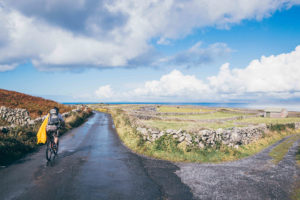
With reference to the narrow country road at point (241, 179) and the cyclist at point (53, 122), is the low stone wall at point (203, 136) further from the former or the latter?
the cyclist at point (53, 122)

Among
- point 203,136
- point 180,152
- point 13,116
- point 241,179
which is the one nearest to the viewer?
point 241,179

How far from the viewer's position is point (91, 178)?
7625 mm

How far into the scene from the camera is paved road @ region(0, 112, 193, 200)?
6.24 meters

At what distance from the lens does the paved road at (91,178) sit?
6242 millimetres

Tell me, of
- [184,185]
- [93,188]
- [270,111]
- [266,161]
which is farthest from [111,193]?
[270,111]

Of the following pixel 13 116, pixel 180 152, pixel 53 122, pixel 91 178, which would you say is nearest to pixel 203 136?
pixel 180 152

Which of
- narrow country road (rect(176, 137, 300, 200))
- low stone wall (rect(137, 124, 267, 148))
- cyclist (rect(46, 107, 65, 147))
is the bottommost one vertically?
narrow country road (rect(176, 137, 300, 200))

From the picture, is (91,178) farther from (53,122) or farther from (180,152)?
(180,152)

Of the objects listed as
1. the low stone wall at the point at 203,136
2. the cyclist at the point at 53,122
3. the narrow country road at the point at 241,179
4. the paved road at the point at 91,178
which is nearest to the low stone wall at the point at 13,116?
the paved road at the point at 91,178

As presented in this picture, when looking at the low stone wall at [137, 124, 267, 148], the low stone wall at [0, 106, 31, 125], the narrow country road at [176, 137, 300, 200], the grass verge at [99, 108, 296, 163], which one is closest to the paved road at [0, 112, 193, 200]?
the narrow country road at [176, 137, 300, 200]

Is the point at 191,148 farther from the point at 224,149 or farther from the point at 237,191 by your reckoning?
the point at 237,191

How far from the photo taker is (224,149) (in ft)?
41.2

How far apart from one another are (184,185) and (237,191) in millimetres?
2033

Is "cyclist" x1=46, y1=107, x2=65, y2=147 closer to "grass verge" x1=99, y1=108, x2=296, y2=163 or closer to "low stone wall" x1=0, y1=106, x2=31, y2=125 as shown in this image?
"grass verge" x1=99, y1=108, x2=296, y2=163
